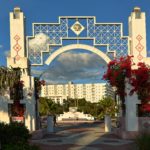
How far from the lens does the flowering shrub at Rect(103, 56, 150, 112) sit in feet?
66.8

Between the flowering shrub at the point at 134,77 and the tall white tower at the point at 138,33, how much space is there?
172 centimetres

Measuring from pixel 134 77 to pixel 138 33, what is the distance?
350cm

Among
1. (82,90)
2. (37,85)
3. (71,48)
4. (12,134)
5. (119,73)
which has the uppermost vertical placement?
A: (82,90)

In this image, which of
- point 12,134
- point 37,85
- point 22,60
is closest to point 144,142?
point 12,134

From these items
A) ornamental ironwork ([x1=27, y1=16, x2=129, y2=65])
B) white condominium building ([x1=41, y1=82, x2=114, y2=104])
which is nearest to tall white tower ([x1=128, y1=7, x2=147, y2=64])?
ornamental ironwork ([x1=27, y1=16, x2=129, y2=65])

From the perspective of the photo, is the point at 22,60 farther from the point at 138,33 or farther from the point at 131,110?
the point at 138,33

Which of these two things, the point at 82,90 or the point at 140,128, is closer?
the point at 140,128

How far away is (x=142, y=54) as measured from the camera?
22.7 m

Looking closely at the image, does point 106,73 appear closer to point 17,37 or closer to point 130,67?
point 130,67

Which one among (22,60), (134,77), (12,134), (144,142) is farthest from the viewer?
(22,60)

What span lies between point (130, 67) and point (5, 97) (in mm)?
6127

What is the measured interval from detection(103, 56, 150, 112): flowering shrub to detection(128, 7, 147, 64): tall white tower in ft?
5.63

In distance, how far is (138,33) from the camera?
2308 cm

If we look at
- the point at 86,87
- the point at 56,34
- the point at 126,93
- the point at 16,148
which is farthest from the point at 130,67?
the point at 86,87
